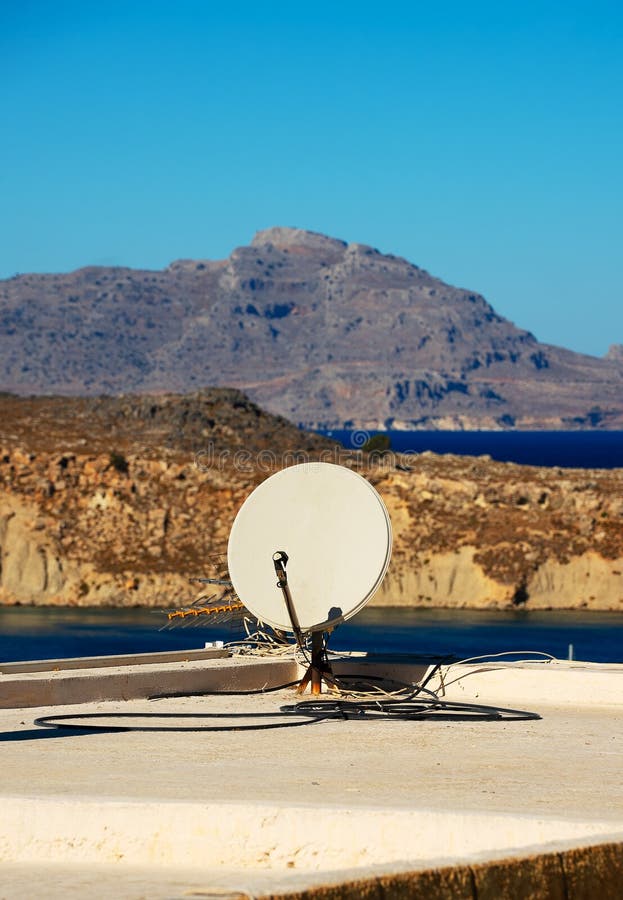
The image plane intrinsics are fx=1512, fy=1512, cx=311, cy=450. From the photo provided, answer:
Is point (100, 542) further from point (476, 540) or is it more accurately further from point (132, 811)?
point (132, 811)

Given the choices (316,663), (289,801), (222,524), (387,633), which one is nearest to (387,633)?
(387,633)

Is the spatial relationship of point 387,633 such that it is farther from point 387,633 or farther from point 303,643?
point 303,643

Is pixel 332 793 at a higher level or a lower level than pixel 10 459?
lower

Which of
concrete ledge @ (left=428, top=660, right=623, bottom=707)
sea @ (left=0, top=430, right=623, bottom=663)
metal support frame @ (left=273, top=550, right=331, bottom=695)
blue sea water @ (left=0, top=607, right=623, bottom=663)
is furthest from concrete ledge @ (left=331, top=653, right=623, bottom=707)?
sea @ (left=0, top=430, right=623, bottom=663)

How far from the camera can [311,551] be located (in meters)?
16.6

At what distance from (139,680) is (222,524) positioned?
2040 inches

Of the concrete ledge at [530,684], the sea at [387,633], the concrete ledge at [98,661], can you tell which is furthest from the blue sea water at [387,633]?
the concrete ledge at [530,684]

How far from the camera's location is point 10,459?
2783 inches

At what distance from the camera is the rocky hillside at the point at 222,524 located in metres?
65.5

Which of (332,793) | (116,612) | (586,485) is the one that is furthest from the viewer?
(586,485)

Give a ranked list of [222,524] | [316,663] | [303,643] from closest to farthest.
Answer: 1. [316,663]
2. [303,643]
3. [222,524]

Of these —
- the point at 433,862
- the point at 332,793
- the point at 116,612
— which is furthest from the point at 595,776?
the point at 116,612

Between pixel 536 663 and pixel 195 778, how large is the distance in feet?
26.2

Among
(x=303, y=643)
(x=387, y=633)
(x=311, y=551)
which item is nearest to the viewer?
(x=311, y=551)
